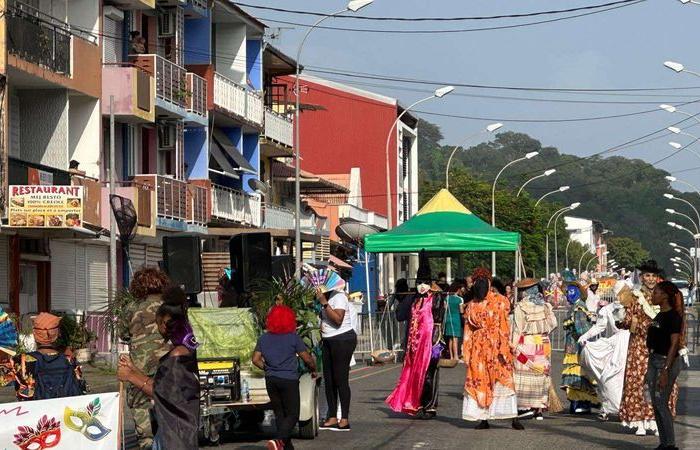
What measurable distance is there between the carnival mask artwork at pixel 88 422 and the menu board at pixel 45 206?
67.7 ft

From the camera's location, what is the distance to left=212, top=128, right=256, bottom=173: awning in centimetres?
4950

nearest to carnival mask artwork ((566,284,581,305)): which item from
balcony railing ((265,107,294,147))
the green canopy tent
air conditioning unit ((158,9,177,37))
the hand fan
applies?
the hand fan

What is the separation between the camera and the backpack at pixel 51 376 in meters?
12.0

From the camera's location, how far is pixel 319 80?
82125mm

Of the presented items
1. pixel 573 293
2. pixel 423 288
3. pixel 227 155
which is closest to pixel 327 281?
pixel 423 288

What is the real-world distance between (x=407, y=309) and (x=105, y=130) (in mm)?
19268

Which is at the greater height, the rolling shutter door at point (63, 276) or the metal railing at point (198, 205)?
the metal railing at point (198, 205)

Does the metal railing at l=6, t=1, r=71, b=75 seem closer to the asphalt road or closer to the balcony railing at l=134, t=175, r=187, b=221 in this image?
the balcony railing at l=134, t=175, r=187, b=221

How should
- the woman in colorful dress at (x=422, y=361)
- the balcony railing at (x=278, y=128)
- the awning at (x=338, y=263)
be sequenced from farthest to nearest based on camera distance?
the awning at (x=338, y=263), the balcony railing at (x=278, y=128), the woman in colorful dress at (x=422, y=361)

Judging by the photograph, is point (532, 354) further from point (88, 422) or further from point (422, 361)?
point (88, 422)

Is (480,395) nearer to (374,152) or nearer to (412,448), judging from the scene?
(412,448)

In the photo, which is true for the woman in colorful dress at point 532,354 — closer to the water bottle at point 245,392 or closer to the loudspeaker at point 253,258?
the loudspeaker at point 253,258

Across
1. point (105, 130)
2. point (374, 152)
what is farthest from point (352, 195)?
point (105, 130)

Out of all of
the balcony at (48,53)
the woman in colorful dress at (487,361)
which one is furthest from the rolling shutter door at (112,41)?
the woman in colorful dress at (487,361)
